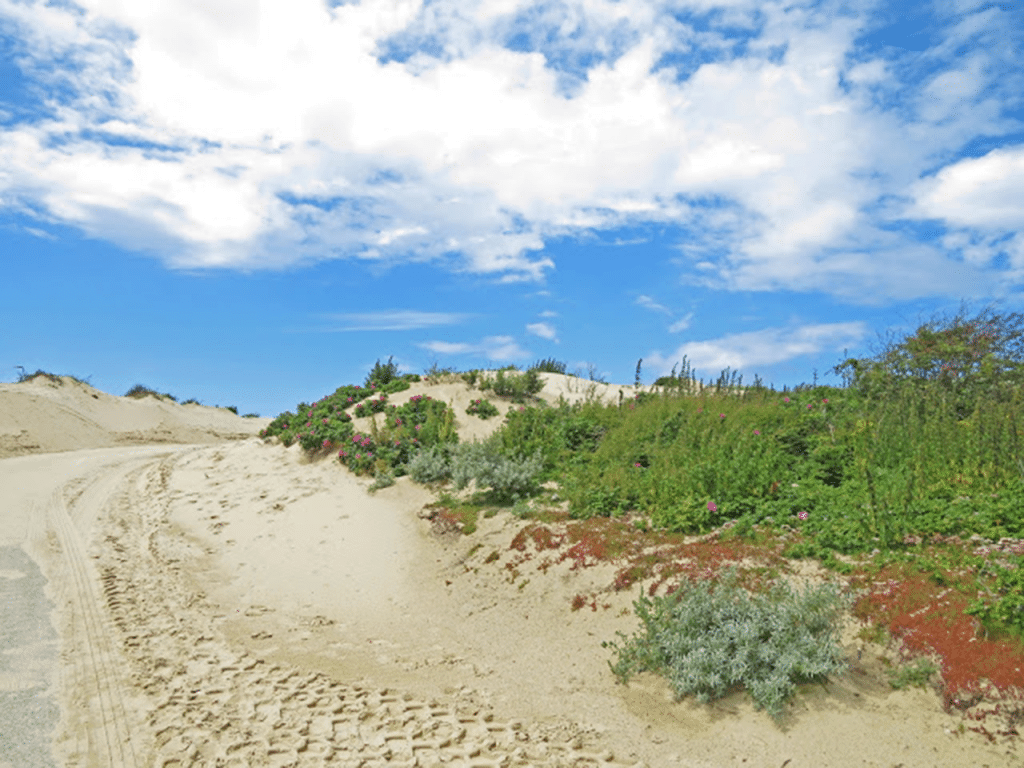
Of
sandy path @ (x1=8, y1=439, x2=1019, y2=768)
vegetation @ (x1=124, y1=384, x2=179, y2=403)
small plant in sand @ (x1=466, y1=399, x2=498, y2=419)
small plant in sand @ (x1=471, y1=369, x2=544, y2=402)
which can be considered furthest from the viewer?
vegetation @ (x1=124, y1=384, x2=179, y2=403)

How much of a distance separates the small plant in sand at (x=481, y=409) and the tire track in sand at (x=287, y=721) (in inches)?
370

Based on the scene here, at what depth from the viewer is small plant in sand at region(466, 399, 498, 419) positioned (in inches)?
670

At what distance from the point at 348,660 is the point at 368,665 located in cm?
27

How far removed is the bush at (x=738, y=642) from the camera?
557 cm

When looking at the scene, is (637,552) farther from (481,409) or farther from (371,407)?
(371,407)

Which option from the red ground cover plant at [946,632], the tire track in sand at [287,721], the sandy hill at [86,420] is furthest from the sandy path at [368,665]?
the sandy hill at [86,420]

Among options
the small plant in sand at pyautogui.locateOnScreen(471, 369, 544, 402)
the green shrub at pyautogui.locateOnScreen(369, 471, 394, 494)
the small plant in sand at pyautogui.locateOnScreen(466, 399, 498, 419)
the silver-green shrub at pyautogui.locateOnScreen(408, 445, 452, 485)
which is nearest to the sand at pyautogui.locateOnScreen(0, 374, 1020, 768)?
the green shrub at pyautogui.locateOnScreen(369, 471, 394, 494)

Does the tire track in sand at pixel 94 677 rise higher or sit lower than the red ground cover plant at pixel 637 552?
lower

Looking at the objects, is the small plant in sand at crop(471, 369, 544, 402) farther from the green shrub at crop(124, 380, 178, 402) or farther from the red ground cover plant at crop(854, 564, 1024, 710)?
the green shrub at crop(124, 380, 178, 402)

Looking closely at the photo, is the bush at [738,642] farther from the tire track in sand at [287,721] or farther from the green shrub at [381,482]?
the green shrub at [381,482]

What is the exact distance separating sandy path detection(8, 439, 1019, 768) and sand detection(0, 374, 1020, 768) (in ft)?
0.07

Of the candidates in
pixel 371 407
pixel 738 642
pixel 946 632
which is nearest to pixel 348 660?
pixel 738 642

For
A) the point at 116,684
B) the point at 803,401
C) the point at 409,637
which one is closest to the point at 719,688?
the point at 409,637

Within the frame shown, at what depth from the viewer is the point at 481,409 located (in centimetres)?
1717
